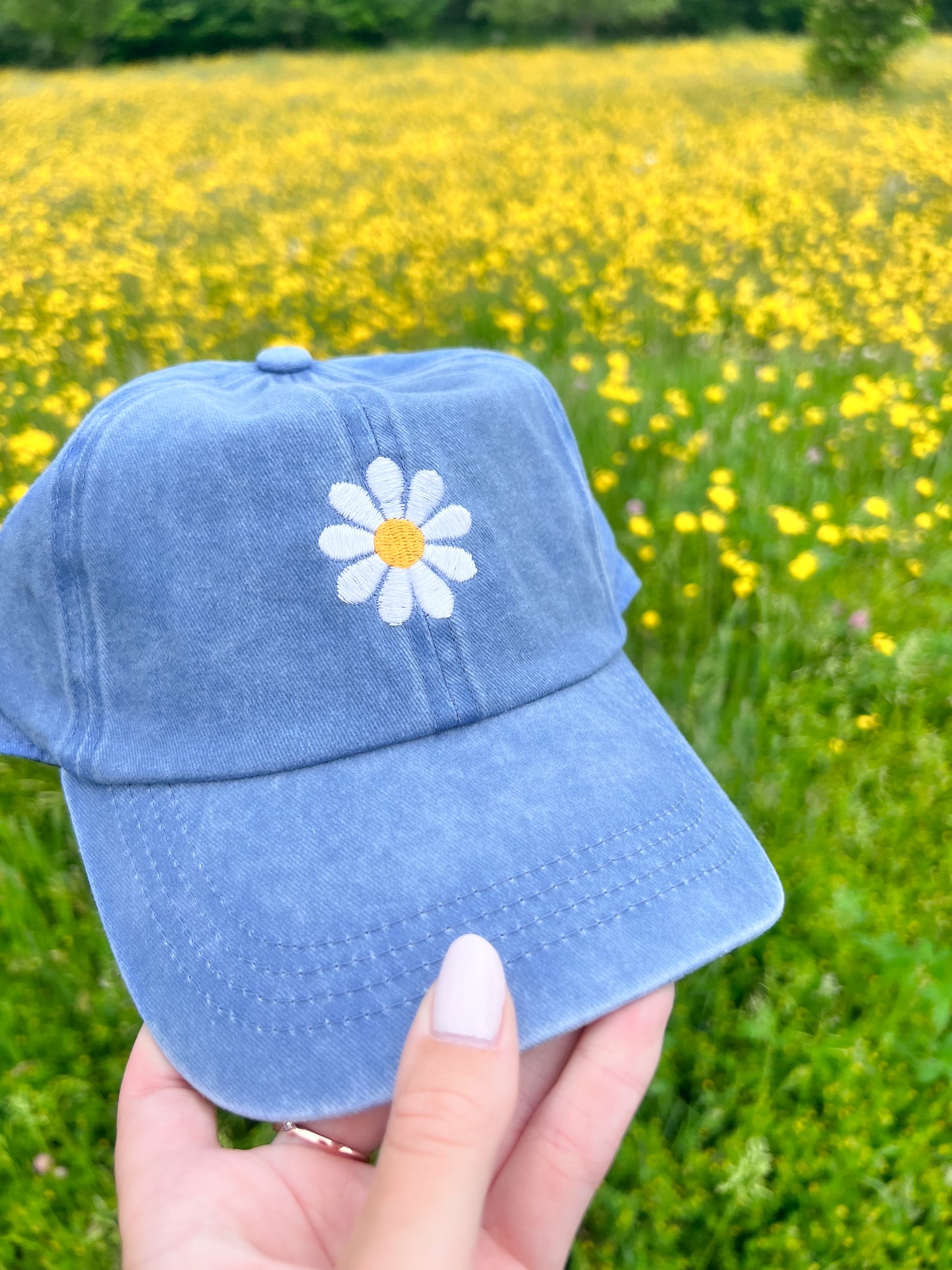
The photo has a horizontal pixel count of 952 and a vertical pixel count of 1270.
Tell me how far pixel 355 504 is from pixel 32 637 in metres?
0.58

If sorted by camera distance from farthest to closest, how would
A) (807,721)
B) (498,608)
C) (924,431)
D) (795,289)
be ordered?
(795,289), (924,431), (807,721), (498,608)

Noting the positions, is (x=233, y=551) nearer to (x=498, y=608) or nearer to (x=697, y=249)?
(x=498, y=608)

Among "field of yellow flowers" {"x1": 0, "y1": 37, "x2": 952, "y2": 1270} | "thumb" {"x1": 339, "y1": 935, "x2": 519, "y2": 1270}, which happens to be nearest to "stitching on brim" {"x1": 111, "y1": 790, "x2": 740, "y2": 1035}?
"thumb" {"x1": 339, "y1": 935, "x2": 519, "y2": 1270}

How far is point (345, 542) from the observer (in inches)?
47.3

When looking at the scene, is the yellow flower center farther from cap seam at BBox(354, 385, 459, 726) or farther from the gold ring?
the gold ring

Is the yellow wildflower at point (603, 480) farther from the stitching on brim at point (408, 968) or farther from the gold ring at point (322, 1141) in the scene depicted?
the gold ring at point (322, 1141)

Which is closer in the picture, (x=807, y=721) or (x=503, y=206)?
(x=807, y=721)

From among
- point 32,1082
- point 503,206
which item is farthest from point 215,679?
point 503,206

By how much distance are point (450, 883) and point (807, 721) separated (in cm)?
134

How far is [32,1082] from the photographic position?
59.7 inches

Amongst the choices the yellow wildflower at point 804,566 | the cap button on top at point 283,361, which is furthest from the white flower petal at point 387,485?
the yellow wildflower at point 804,566

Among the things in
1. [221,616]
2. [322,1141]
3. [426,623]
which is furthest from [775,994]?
[221,616]

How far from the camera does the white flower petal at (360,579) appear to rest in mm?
1195

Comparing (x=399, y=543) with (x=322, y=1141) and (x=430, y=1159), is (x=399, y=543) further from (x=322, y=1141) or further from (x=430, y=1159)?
(x=322, y=1141)
